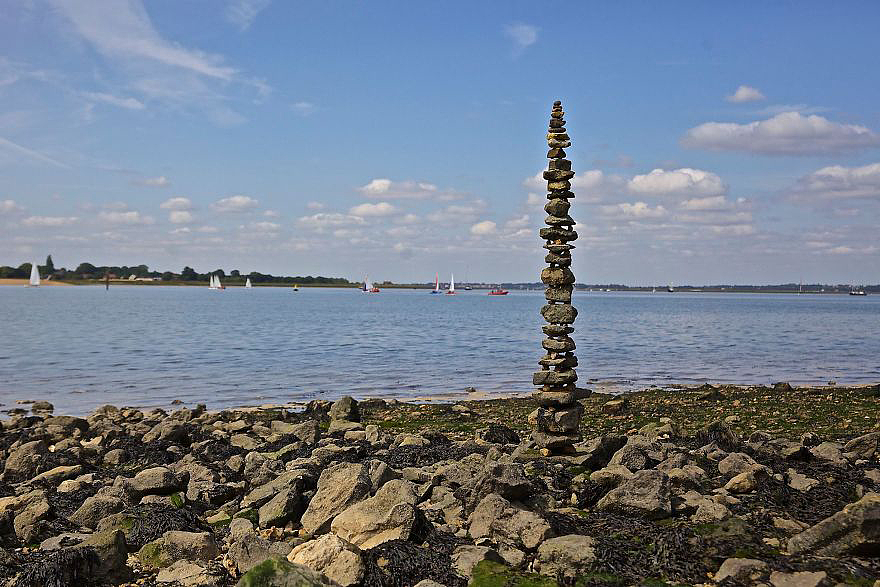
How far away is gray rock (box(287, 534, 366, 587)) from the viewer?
28.7 ft

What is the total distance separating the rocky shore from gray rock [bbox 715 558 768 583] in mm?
22

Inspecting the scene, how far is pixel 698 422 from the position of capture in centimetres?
2330

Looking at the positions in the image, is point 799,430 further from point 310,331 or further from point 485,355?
point 310,331

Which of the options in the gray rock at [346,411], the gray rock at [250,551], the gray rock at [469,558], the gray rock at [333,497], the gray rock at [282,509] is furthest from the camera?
the gray rock at [346,411]

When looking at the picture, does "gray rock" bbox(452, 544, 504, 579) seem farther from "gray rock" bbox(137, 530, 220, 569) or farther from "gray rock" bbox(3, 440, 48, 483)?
"gray rock" bbox(3, 440, 48, 483)

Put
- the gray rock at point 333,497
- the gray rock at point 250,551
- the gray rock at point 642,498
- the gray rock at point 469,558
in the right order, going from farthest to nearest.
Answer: the gray rock at point 333,497 → the gray rock at point 642,498 → the gray rock at point 250,551 → the gray rock at point 469,558

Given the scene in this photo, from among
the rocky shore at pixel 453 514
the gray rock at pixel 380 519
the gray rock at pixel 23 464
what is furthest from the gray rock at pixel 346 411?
the gray rock at pixel 380 519

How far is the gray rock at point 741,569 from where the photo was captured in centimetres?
794

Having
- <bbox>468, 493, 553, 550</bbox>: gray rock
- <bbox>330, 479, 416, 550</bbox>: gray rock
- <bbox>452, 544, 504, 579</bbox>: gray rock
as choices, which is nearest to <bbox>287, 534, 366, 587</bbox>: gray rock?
<bbox>330, 479, 416, 550</bbox>: gray rock

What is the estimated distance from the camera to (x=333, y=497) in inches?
439

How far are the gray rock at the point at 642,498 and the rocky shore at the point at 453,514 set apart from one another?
0.09ft

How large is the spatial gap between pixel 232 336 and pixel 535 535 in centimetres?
7149

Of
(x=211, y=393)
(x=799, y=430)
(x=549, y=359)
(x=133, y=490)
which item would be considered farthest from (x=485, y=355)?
(x=133, y=490)

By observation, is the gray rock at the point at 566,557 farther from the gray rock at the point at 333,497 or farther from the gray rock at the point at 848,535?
the gray rock at the point at 333,497
